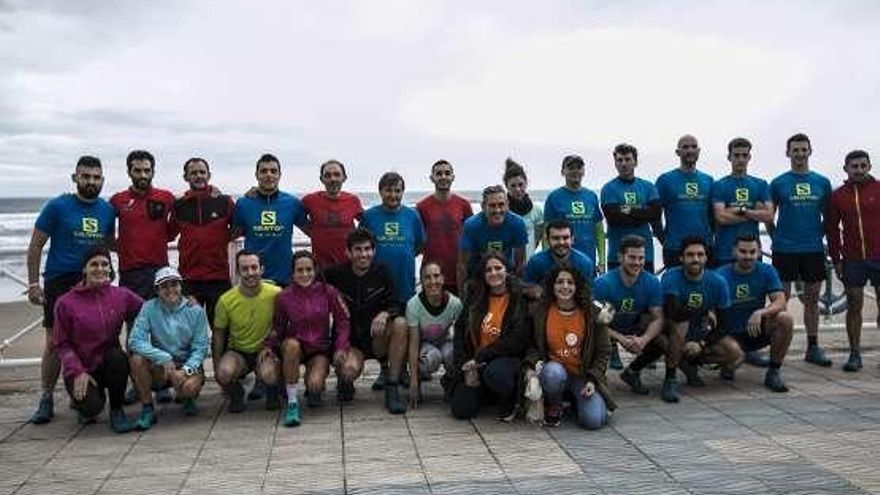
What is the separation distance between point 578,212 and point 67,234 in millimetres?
3859

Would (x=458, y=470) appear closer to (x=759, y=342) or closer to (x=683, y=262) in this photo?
(x=683, y=262)

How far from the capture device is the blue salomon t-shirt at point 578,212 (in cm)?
666

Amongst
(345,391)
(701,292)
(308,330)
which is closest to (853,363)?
(701,292)

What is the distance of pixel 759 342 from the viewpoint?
245 inches

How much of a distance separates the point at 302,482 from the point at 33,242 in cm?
296

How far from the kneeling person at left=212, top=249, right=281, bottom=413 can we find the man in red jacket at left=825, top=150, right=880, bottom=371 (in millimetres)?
4539

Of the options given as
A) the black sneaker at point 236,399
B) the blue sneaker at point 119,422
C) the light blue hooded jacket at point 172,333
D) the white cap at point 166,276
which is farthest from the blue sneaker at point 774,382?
the blue sneaker at point 119,422

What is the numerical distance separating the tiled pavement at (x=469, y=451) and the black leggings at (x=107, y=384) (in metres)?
0.17

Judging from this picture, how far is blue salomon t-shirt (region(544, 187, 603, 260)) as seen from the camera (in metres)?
6.66

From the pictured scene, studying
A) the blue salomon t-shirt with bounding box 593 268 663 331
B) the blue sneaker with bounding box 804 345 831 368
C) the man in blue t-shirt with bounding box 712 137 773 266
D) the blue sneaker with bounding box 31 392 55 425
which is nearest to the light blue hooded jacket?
the blue sneaker with bounding box 31 392 55 425

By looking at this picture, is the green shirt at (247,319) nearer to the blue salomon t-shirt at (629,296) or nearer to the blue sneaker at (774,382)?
the blue salomon t-shirt at (629,296)

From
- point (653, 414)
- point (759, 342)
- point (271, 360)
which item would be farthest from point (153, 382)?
point (759, 342)

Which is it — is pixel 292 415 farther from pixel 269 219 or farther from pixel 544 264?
pixel 544 264

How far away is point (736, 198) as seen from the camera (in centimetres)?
665
